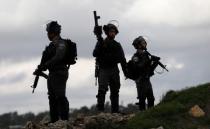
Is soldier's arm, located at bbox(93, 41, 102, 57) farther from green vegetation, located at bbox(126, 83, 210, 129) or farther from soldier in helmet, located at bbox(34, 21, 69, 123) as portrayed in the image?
green vegetation, located at bbox(126, 83, 210, 129)

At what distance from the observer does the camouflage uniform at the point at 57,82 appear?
14.9 meters

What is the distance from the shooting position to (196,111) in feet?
46.8

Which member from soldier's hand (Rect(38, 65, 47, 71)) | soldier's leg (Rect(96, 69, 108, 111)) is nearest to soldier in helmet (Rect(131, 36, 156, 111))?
soldier's leg (Rect(96, 69, 108, 111))

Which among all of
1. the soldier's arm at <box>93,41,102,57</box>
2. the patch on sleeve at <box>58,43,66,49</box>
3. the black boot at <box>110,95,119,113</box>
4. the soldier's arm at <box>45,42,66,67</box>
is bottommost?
the black boot at <box>110,95,119,113</box>

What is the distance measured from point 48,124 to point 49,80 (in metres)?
0.96

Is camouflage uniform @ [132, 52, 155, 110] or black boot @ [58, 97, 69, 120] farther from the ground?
camouflage uniform @ [132, 52, 155, 110]

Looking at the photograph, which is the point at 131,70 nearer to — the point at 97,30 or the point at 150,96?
the point at 150,96

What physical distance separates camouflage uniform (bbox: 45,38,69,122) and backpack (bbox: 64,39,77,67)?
10 centimetres

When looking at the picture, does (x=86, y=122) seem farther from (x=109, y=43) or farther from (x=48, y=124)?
(x=109, y=43)

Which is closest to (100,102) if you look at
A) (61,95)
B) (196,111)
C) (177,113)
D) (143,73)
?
(61,95)

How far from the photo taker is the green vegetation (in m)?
13.7

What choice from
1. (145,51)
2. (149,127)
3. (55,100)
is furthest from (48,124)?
(145,51)

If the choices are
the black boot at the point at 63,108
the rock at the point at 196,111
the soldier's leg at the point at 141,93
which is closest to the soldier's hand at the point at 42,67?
the black boot at the point at 63,108

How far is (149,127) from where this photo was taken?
13.6m
